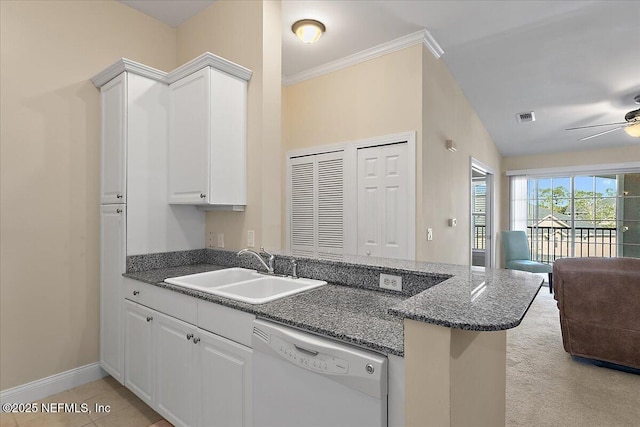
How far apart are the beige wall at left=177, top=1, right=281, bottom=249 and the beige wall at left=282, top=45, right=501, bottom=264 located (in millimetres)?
1183

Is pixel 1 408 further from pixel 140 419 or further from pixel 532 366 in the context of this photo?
pixel 532 366

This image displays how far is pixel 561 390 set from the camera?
2477mm

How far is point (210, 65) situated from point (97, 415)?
239cm

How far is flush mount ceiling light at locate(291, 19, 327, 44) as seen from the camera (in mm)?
2896

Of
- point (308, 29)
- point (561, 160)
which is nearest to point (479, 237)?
→ point (561, 160)

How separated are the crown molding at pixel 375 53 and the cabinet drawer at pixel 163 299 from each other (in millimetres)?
2851

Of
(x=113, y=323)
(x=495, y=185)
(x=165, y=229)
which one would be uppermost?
(x=495, y=185)

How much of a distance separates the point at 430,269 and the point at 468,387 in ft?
2.18

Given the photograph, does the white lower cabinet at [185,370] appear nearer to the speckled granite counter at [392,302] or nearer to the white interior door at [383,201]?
the speckled granite counter at [392,302]

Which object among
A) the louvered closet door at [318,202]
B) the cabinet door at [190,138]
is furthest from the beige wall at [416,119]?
the cabinet door at [190,138]

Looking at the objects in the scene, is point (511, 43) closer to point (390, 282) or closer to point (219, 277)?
point (390, 282)

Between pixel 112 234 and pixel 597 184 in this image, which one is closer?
pixel 112 234

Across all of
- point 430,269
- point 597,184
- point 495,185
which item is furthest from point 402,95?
point 597,184

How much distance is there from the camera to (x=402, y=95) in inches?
124
